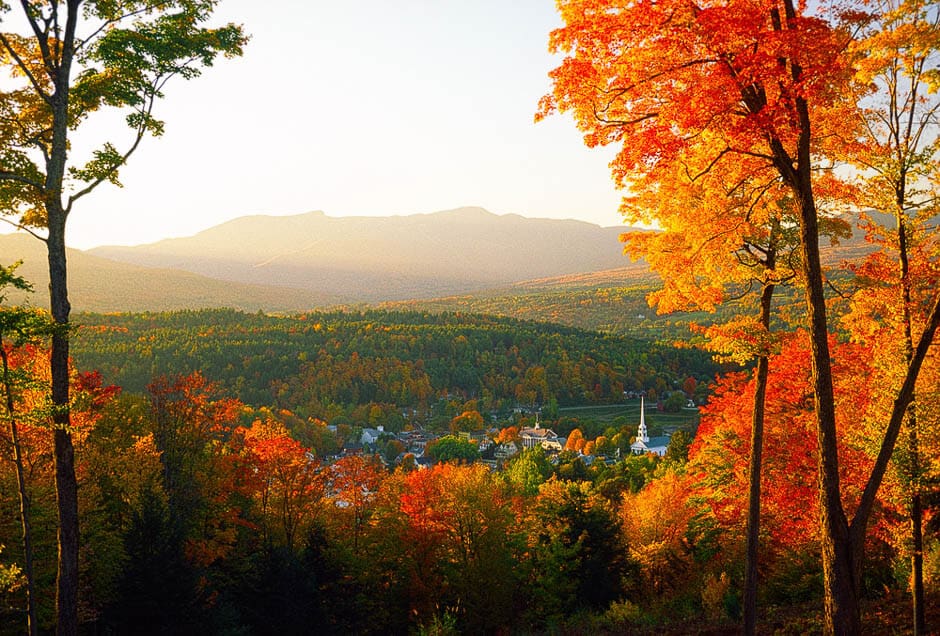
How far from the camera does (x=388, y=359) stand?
12238 cm

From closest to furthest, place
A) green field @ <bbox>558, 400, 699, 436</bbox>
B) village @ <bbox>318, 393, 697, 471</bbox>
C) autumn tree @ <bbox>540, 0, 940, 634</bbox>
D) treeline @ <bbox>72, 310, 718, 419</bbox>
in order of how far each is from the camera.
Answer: autumn tree @ <bbox>540, 0, 940, 634</bbox> → village @ <bbox>318, 393, 697, 471</bbox> → treeline @ <bbox>72, 310, 718, 419</bbox> → green field @ <bbox>558, 400, 699, 436</bbox>

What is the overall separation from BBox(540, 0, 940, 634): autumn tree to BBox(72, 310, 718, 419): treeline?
8944 centimetres

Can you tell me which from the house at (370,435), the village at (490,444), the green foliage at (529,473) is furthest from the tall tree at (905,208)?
the house at (370,435)

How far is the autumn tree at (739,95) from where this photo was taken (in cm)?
678

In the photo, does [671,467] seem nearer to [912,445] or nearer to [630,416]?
[912,445]

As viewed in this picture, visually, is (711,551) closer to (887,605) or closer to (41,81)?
(887,605)

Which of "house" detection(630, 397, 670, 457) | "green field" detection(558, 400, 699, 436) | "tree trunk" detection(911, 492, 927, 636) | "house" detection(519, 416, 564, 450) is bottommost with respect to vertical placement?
"green field" detection(558, 400, 699, 436)

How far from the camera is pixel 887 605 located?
43.6 ft

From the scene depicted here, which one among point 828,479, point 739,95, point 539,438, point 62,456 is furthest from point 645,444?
point 62,456

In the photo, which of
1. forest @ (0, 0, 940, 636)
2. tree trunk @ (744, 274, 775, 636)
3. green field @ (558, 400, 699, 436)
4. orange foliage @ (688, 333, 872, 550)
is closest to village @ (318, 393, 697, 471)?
green field @ (558, 400, 699, 436)

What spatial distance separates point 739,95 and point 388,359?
117 meters

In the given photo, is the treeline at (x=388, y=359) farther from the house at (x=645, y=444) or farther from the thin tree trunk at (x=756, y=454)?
the thin tree trunk at (x=756, y=454)

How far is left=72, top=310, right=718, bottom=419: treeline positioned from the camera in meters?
98.4

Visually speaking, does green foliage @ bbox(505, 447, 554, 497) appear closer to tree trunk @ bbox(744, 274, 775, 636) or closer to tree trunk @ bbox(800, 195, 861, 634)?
tree trunk @ bbox(744, 274, 775, 636)
